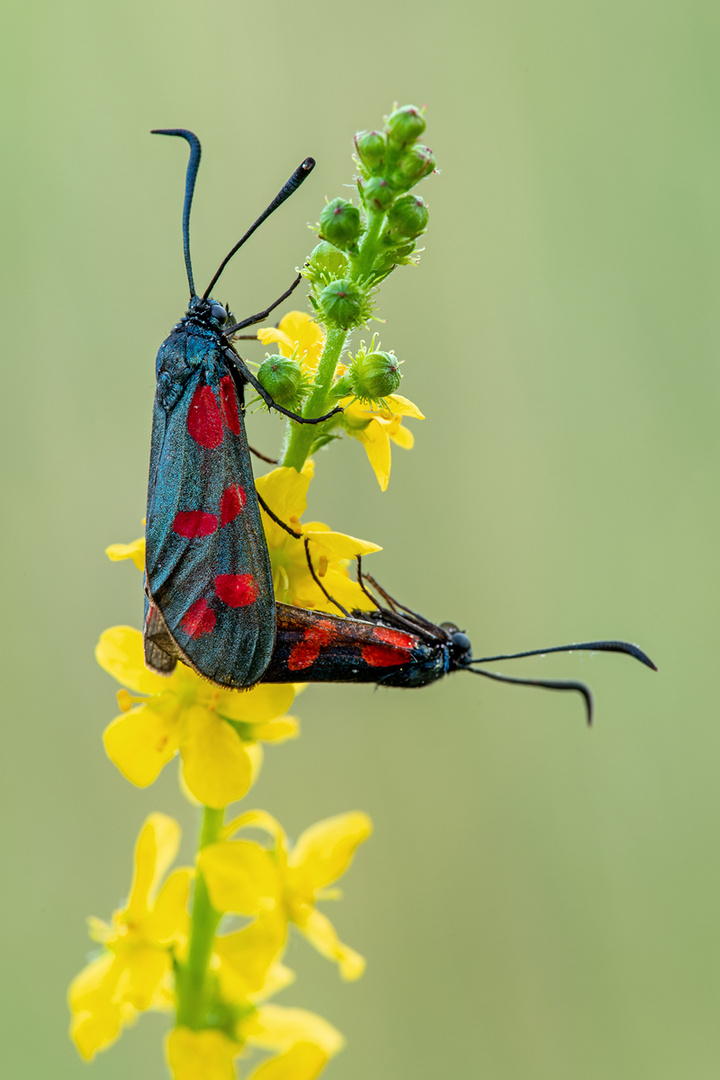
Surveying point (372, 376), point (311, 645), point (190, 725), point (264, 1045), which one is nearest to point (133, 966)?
point (264, 1045)

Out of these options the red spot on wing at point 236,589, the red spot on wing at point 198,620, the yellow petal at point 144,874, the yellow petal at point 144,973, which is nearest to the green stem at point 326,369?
the red spot on wing at point 236,589

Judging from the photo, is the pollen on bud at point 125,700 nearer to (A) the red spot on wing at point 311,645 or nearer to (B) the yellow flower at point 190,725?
(B) the yellow flower at point 190,725

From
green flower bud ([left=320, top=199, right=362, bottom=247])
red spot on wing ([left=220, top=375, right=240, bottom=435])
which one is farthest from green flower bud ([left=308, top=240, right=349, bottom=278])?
red spot on wing ([left=220, top=375, right=240, bottom=435])

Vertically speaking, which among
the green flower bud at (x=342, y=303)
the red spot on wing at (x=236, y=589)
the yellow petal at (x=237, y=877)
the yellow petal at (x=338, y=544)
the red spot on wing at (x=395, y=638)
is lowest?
the yellow petal at (x=237, y=877)

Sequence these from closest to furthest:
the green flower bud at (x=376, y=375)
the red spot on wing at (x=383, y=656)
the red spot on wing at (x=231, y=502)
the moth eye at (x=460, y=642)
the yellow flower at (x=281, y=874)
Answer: the green flower bud at (x=376, y=375) < the red spot on wing at (x=231, y=502) < the yellow flower at (x=281, y=874) < the red spot on wing at (x=383, y=656) < the moth eye at (x=460, y=642)

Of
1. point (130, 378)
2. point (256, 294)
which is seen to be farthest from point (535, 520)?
point (130, 378)

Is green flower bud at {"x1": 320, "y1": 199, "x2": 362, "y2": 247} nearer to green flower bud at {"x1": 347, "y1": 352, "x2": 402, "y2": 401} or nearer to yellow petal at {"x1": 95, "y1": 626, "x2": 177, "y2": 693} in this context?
green flower bud at {"x1": 347, "y1": 352, "x2": 402, "y2": 401}
